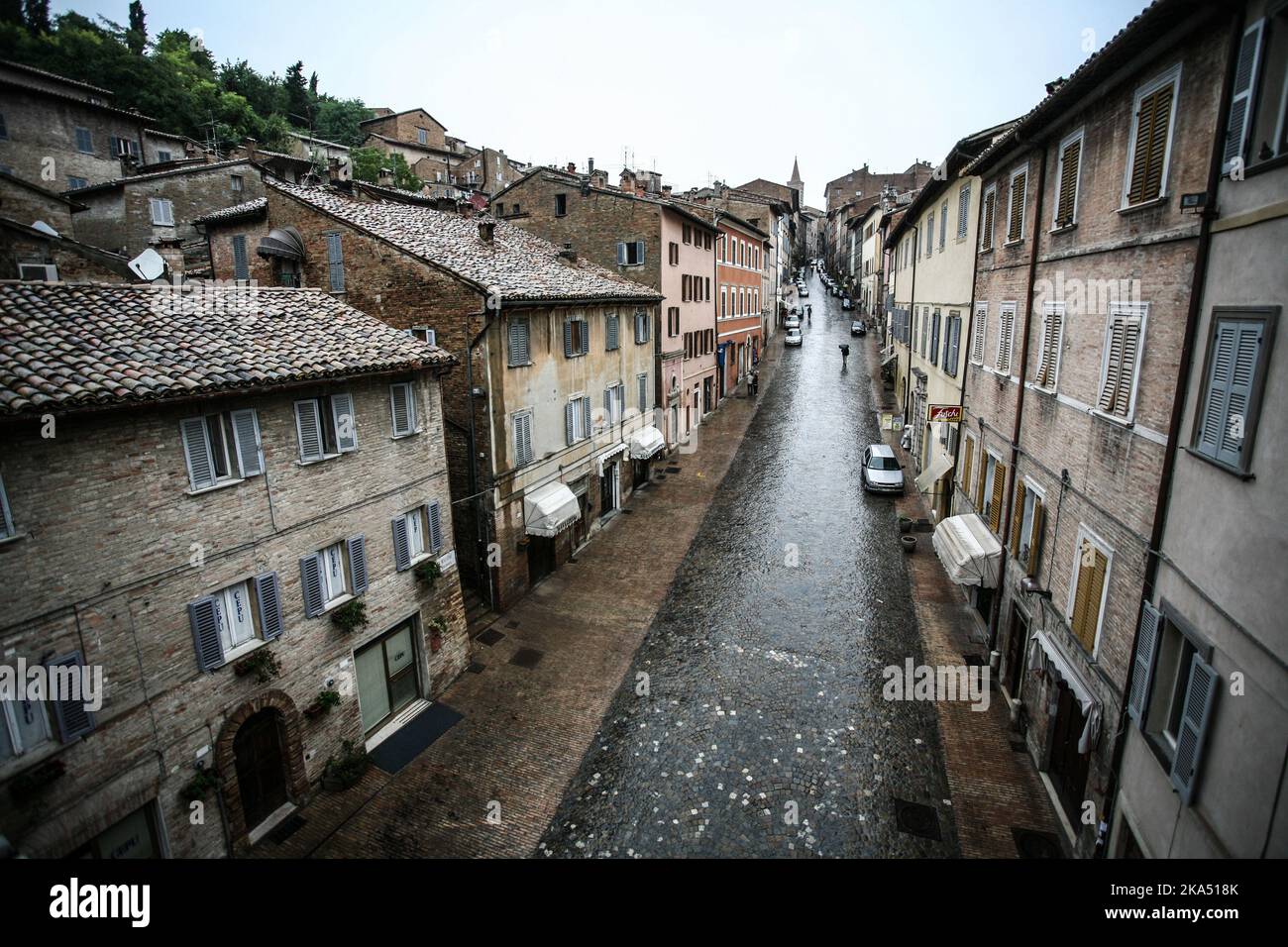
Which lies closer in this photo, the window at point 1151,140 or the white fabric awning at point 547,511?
the window at point 1151,140

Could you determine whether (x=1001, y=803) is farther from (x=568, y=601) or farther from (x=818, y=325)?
(x=818, y=325)

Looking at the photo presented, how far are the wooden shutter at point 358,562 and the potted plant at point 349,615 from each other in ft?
0.81

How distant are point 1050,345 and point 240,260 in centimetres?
2251

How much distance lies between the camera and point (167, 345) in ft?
35.0

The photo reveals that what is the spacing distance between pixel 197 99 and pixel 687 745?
2444 inches

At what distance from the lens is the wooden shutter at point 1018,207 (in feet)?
49.6

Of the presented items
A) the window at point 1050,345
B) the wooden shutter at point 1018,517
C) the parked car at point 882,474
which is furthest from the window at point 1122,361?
the parked car at point 882,474

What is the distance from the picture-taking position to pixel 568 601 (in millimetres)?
20406

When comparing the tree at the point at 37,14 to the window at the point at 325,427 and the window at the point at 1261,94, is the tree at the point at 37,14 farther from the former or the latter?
the window at the point at 1261,94

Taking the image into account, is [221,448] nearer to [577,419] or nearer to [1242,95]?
[577,419]

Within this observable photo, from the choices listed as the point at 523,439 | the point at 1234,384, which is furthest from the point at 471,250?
the point at 1234,384

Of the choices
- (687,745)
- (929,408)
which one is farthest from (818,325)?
(687,745)
